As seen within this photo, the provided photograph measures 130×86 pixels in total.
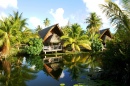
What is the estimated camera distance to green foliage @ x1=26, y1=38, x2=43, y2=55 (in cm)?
2452

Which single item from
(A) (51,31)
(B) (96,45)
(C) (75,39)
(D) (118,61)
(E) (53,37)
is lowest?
(D) (118,61)

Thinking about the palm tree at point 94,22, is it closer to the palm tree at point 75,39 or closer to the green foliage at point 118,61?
the palm tree at point 75,39

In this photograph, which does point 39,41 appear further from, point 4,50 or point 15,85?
point 15,85

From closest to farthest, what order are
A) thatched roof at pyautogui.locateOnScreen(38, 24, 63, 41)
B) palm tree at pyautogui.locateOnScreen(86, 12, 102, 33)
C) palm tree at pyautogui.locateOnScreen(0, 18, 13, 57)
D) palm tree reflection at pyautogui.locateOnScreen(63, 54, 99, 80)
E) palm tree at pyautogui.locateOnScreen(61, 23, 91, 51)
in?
palm tree reflection at pyautogui.locateOnScreen(63, 54, 99, 80), palm tree at pyautogui.locateOnScreen(0, 18, 13, 57), palm tree at pyautogui.locateOnScreen(61, 23, 91, 51), thatched roof at pyautogui.locateOnScreen(38, 24, 63, 41), palm tree at pyautogui.locateOnScreen(86, 12, 102, 33)

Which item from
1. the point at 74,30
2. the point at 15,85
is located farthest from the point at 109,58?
the point at 74,30

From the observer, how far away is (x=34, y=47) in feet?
80.7

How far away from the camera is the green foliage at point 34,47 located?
965 inches

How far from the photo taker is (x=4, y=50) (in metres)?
21.9

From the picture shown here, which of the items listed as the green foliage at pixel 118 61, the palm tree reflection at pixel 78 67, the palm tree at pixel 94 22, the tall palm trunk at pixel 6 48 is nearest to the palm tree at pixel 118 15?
the green foliage at pixel 118 61

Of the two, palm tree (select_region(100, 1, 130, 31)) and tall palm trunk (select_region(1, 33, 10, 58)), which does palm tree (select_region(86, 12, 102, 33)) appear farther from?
palm tree (select_region(100, 1, 130, 31))

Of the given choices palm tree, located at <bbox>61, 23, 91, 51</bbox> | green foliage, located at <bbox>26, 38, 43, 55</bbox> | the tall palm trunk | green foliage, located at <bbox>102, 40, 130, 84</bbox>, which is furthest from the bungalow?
green foliage, located at <bbox>102, 40, 130, 84</bbox>

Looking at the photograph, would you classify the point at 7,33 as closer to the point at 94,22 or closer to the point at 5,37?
the point at 5,37

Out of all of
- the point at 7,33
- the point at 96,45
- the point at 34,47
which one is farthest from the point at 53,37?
the point at 7,33

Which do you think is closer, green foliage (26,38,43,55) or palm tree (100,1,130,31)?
palm tree (100,1,130,31)
